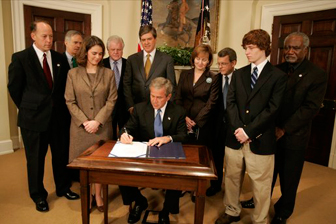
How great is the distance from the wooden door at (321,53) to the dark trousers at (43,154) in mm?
3857

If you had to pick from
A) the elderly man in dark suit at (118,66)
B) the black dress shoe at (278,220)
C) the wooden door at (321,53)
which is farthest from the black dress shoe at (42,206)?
the wooden door at (321,53)

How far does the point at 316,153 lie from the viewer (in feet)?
14.2

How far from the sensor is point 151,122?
2.26m

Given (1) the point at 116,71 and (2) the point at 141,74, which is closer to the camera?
(2) the point at 141,74

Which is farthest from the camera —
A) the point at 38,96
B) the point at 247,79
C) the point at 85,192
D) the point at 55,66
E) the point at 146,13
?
the point at 146,13

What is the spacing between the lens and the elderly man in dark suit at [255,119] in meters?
2.00

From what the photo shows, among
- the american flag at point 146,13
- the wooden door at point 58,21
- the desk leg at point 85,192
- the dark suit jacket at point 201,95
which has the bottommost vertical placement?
the desk leg at point 85,192

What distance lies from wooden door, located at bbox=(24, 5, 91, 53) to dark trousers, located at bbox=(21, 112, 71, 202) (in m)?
2.51

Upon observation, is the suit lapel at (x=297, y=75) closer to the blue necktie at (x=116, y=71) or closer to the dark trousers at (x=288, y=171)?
the dark trousers at (x=288, y=171)

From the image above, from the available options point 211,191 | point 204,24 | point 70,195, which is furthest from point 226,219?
point 204,24

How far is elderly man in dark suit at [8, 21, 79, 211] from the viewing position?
96.2 inches

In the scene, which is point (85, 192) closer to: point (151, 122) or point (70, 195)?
point (151, 122)

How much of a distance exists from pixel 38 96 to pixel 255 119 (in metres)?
2.03

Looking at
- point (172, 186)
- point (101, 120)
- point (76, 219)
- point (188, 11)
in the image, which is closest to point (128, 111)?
point (101, 120)
